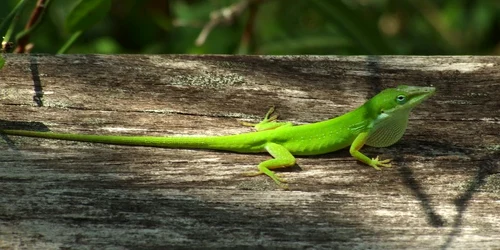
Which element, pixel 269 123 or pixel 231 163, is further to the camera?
pixel 269 123

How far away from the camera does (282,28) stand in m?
5.88

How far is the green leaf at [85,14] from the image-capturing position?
3613 mm

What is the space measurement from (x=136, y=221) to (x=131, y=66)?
3.67 ft

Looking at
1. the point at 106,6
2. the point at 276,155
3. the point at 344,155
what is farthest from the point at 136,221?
the point at 106,6

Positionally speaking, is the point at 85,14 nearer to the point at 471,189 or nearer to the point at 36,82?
the point at 36,82

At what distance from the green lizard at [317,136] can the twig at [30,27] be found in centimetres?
99

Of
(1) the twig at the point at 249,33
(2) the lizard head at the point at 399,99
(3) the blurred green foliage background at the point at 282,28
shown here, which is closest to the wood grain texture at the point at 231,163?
(2) the lizard head at the point at 399,99

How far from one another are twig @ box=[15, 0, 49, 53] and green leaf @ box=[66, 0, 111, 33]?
0.16m

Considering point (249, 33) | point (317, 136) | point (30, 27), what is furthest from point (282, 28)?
point (317, 136)

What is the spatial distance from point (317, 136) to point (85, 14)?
1.51 metres

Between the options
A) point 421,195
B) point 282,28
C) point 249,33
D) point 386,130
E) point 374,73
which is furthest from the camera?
point 282,28

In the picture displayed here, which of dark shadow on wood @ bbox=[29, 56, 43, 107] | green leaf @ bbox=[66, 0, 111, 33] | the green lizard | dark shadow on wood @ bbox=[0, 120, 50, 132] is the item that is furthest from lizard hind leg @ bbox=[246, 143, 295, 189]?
green leaf @ bbox=[66, 0, 111, 33]

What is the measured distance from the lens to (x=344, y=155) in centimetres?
299

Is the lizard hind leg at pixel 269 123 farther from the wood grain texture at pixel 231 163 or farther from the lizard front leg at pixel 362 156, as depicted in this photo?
the lizard front leg at pixel 362 156
